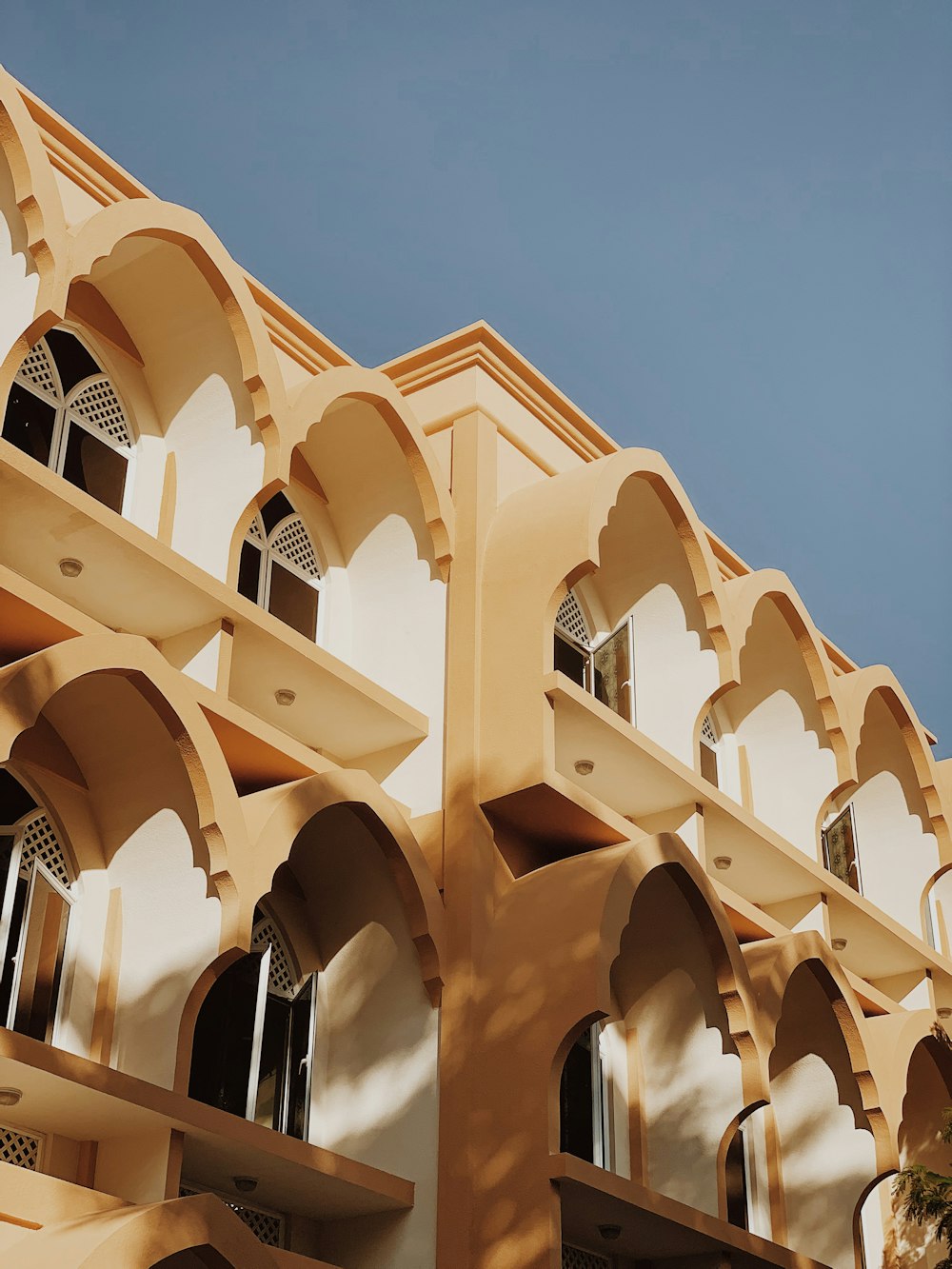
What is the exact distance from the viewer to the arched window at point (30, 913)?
935 cm

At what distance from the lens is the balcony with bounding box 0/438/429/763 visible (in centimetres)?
980

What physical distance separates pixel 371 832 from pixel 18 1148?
284 centimetres

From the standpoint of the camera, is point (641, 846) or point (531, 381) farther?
point (531, 381)

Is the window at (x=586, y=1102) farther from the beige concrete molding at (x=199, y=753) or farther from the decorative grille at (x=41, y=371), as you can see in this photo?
the decorative grille at (x=41, y=371)

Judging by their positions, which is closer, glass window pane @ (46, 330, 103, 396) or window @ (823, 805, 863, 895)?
glass window pane @ (46, 330, 103, 396)

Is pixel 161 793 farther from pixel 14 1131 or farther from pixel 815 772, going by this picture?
pixel 815 772

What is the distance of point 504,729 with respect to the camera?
38.1 ft

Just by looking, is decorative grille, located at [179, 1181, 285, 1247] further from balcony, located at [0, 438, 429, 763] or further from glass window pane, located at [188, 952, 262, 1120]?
balcony, located at [0, 438, 429, 763]

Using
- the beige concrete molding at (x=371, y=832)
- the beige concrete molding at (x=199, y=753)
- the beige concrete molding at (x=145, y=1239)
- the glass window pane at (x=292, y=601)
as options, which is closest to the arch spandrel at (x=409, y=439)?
the glass window pane at (x=292, y=601)

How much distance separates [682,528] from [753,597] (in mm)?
1146

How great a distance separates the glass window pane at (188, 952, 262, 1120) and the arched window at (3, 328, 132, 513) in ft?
10.4

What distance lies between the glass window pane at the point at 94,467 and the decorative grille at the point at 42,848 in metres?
2.22

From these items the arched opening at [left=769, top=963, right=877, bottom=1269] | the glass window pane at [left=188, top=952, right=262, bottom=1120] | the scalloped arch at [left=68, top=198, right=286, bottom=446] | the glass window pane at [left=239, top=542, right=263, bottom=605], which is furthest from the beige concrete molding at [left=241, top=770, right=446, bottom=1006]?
the arched opening at [left=769, top=963, right=877, bottom=1269]

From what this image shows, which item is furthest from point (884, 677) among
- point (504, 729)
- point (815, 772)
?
point (504, 729)
